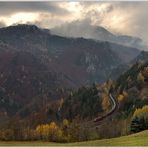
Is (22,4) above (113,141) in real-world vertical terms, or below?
above

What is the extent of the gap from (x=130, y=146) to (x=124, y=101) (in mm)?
172121

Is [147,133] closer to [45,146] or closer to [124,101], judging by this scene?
[45,146]

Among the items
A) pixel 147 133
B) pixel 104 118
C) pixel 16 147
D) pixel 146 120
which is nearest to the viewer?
pixel 16 147

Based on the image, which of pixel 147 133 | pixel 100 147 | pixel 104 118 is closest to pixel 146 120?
pixel 147 133

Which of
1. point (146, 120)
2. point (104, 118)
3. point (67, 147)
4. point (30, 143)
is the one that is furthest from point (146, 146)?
point (104, 118)

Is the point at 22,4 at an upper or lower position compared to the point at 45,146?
upper

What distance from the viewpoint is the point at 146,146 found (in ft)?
92.9

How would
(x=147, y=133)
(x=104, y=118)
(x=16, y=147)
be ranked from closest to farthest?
(x=16, y=147), (x=147, y=133), (x=104, y=118)

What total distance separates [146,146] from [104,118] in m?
163

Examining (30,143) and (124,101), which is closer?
(30,143)

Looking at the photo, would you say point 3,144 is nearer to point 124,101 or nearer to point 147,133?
point 147,133

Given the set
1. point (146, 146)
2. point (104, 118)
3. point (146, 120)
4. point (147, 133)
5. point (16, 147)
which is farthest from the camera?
point (104, 118)

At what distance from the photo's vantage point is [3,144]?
31.6 metres

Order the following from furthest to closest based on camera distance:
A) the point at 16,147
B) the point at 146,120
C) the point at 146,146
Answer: the point at 146,120 → the point at 16,147 → the point at 146,146
